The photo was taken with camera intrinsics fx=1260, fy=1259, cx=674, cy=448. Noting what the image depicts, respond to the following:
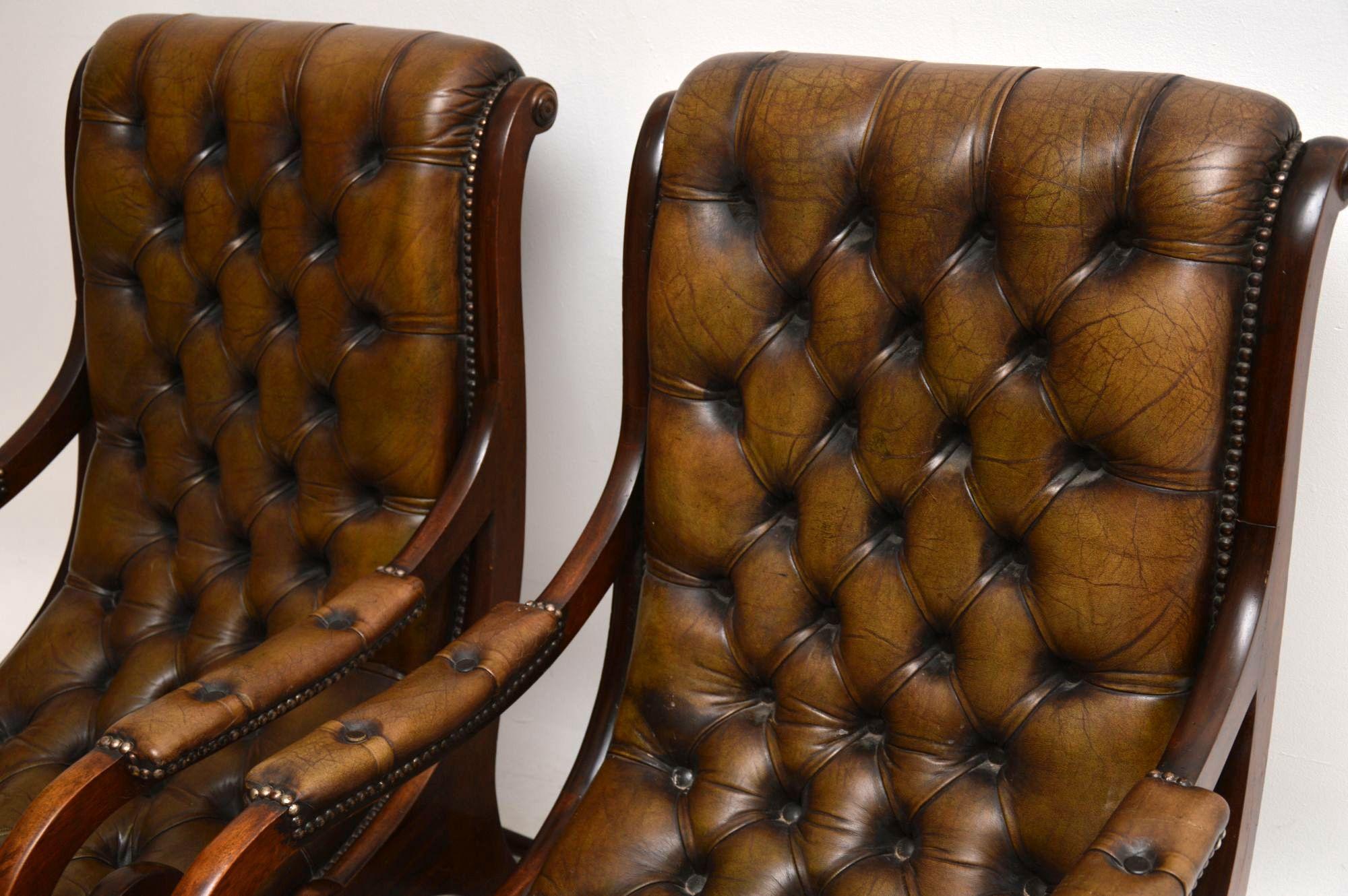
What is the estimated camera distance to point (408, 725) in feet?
3.38

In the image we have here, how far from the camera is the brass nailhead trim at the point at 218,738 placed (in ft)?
3.39

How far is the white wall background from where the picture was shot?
1256 mm

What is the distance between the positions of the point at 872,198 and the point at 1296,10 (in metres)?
0.46

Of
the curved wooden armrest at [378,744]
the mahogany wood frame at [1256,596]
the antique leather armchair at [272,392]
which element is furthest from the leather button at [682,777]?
the mahogany wood frame at [1256,596]

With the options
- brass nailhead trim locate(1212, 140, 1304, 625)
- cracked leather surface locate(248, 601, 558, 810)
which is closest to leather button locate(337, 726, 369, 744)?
cracked leather surface locate(248, 601, 558, 810)

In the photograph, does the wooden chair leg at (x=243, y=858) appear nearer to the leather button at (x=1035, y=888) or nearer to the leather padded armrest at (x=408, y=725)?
the leather padded armrest at (x=408, y=725)

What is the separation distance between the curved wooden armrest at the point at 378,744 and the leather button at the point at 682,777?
0.59 ft

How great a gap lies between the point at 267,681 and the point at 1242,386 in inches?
33.4

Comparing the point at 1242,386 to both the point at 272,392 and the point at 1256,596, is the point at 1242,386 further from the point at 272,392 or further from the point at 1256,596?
the point at 272,392

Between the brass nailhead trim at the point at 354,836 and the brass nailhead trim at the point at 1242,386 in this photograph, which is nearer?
the brass nailhead trim at the point at 1242,386

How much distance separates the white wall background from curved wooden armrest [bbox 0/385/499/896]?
1.50 feet

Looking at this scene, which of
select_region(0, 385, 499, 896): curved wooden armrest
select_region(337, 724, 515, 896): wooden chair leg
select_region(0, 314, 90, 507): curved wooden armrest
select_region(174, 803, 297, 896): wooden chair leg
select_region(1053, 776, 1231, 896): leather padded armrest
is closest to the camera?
select_region(1053, 776, 1231, 896): leather padded armrest

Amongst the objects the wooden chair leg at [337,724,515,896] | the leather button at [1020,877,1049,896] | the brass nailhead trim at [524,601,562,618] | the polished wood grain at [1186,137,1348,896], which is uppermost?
the polished wood grain at [1186,137,1348,896]

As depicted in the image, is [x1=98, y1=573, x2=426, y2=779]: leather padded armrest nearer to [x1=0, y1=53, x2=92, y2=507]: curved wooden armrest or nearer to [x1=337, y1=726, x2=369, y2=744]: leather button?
[x1=337, y1=726, x2=369, y2=744]: leather button
